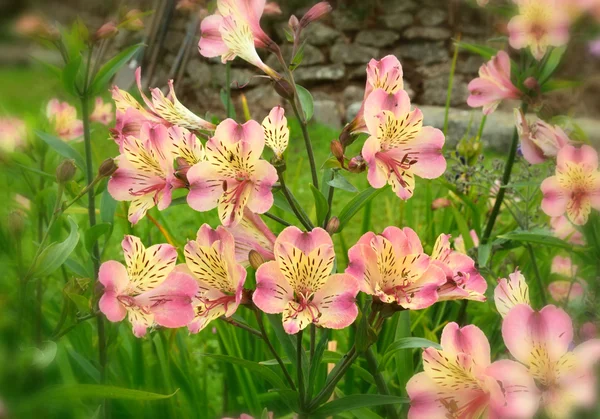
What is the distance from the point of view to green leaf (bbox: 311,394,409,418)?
50cm

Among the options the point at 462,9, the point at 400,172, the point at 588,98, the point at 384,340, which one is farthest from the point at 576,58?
the point at 400,172

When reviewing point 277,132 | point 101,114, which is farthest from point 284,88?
point 101,114

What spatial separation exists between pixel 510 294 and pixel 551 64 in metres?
0.56

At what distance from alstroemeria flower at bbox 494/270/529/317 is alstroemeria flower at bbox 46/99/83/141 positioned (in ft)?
2.65

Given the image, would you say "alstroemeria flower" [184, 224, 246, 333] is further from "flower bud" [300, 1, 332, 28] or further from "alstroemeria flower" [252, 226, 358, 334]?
"flower bud" [300, 1, 332, 28]

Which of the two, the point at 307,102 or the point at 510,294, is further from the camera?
the point at 307,102

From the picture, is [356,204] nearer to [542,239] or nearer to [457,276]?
[457,276]

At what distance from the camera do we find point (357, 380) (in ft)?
3.16

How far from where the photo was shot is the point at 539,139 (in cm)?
77

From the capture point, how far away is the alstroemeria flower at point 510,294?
447mm

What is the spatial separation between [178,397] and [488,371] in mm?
658

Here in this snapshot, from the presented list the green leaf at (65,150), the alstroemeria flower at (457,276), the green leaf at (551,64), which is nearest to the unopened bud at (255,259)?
the alstroemeria flower at (457,276)

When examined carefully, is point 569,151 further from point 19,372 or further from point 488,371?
point 19,372

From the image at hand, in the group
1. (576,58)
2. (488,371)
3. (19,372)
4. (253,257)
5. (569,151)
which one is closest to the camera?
(19,372)
